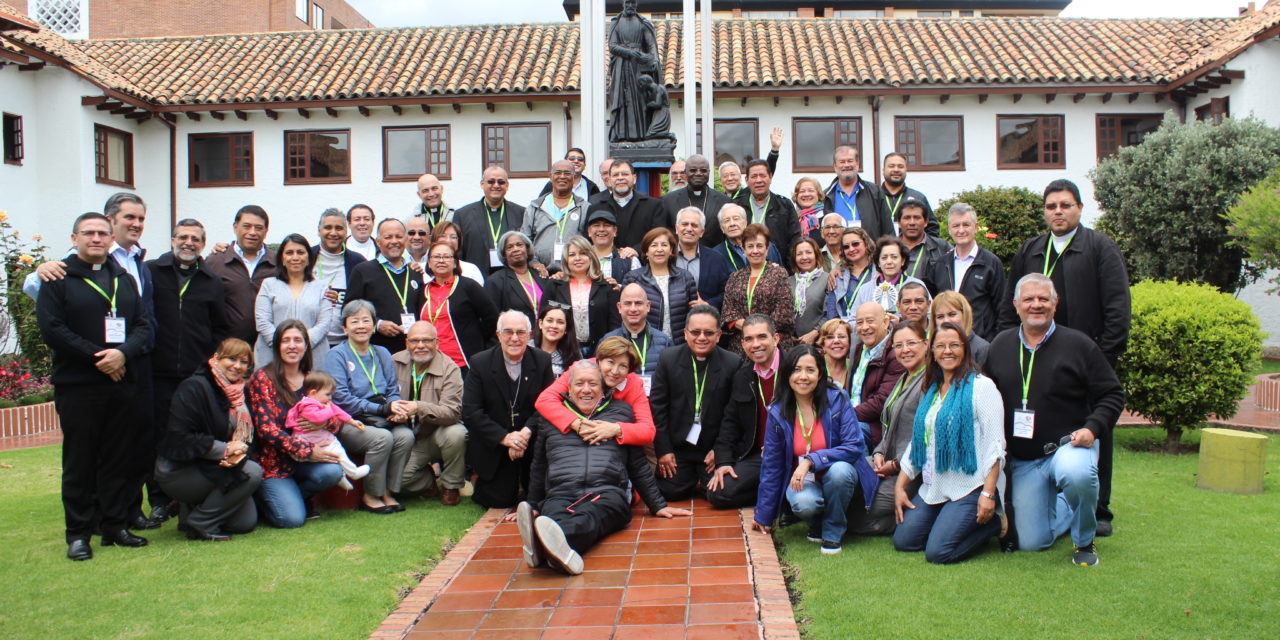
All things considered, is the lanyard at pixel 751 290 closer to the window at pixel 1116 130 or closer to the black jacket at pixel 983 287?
the black jacket at pixel 983 287

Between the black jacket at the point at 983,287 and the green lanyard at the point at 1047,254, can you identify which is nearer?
the green lanyard at the point at 1047,254

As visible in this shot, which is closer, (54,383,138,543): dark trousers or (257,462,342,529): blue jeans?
(54,383,138,543): dark trousers

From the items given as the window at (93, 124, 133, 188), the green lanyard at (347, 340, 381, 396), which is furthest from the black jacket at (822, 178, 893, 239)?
the window at (93, 124, 133, 188)

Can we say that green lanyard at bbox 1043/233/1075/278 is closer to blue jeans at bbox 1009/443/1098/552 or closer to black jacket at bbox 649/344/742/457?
blue jeans at bbox 1009/443/1098/552

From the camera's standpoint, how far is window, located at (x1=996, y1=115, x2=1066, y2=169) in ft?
69.9

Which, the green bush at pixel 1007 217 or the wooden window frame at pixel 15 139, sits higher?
the wooden window frame at pixel 15 139

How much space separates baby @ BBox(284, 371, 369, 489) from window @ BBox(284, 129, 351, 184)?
16698mm

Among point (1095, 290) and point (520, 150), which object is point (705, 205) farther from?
point (520, 150)

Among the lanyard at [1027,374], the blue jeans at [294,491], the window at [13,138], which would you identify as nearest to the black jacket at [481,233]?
the blue jeans at [294,491]

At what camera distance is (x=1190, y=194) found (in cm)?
1598

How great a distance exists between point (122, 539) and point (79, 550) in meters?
0.29

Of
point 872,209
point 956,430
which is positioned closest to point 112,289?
point 956,430

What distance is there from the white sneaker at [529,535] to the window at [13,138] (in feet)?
62.8

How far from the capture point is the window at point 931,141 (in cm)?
2131
